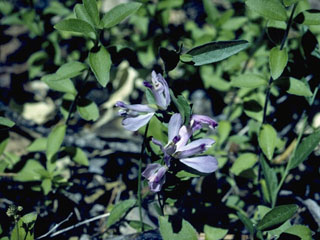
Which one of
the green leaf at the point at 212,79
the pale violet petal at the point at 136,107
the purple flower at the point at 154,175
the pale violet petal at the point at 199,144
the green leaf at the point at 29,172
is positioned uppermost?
the pale violet petal at the point at 136,107

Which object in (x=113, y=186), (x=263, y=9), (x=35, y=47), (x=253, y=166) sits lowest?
(x=113, y=186)

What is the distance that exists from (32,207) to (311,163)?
2.11 meters

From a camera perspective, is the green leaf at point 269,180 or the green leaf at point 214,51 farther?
the green leaf at point 269,180

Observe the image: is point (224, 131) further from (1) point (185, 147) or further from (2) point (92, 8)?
(2) point (92, 8)

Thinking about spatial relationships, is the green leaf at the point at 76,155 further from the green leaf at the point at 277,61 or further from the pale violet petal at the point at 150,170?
the green leaf at the point at 277,61

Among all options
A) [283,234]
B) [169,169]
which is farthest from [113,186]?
[283,234]

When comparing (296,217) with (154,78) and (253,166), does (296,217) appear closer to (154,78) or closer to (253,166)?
(253,166)

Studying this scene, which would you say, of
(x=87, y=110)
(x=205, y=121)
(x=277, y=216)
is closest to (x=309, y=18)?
(x=205, y=121)

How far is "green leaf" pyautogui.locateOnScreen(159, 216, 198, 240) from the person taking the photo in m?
1.79

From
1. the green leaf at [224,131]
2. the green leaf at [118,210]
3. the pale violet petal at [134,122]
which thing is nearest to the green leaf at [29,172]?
the green leaf at [118,210]

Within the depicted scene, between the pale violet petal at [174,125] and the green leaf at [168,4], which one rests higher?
the green leaf at [168,4]

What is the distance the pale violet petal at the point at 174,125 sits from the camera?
1487mm

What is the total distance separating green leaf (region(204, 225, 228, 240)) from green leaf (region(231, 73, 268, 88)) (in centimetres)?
92

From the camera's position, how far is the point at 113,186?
2684 millimetres
